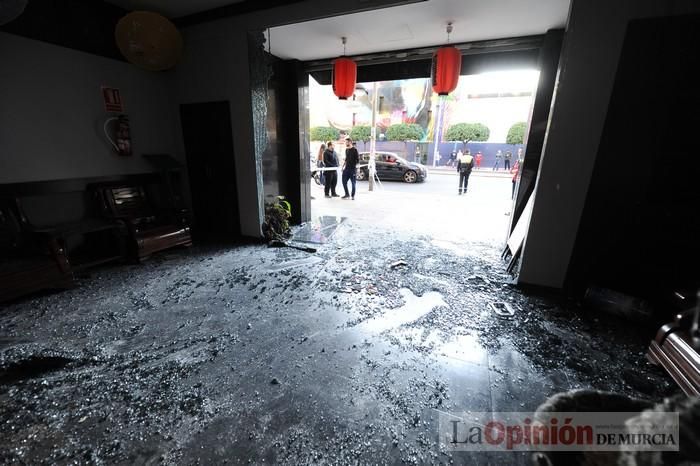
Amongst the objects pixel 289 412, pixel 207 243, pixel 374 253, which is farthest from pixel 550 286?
pixel 207 243

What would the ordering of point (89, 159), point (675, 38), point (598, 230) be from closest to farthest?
point (675, 38)
point (598, 230)
point (89, 159)

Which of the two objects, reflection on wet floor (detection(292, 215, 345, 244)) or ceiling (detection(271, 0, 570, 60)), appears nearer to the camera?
ceiling (detection(271, 0, 570, 60))

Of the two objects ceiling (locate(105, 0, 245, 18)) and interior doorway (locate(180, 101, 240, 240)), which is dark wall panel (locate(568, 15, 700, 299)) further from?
interior doorway (locate(180, 101, 240, 240))

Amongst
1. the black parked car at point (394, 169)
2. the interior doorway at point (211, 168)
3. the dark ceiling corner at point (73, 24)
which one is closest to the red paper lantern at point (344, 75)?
the interior doorway at point (211, 168)

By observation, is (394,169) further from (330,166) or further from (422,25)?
(422,25)

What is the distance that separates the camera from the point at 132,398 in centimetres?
167

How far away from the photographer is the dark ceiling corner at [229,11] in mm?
3424

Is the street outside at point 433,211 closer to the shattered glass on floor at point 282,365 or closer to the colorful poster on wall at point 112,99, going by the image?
the shattered glass on floor at point 282,365

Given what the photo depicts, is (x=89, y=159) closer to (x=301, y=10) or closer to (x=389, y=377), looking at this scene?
(x=301, y=10)

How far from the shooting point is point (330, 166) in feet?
25.2

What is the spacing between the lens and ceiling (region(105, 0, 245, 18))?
3552mm

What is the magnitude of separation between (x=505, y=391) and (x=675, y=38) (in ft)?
9.95

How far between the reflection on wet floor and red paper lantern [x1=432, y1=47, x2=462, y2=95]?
8.82 ft

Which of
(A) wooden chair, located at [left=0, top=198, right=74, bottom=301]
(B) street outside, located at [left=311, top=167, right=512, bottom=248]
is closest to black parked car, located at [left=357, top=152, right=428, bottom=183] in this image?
(B) street outside, located at [left=311, top=167, right=512, bottom=248]
